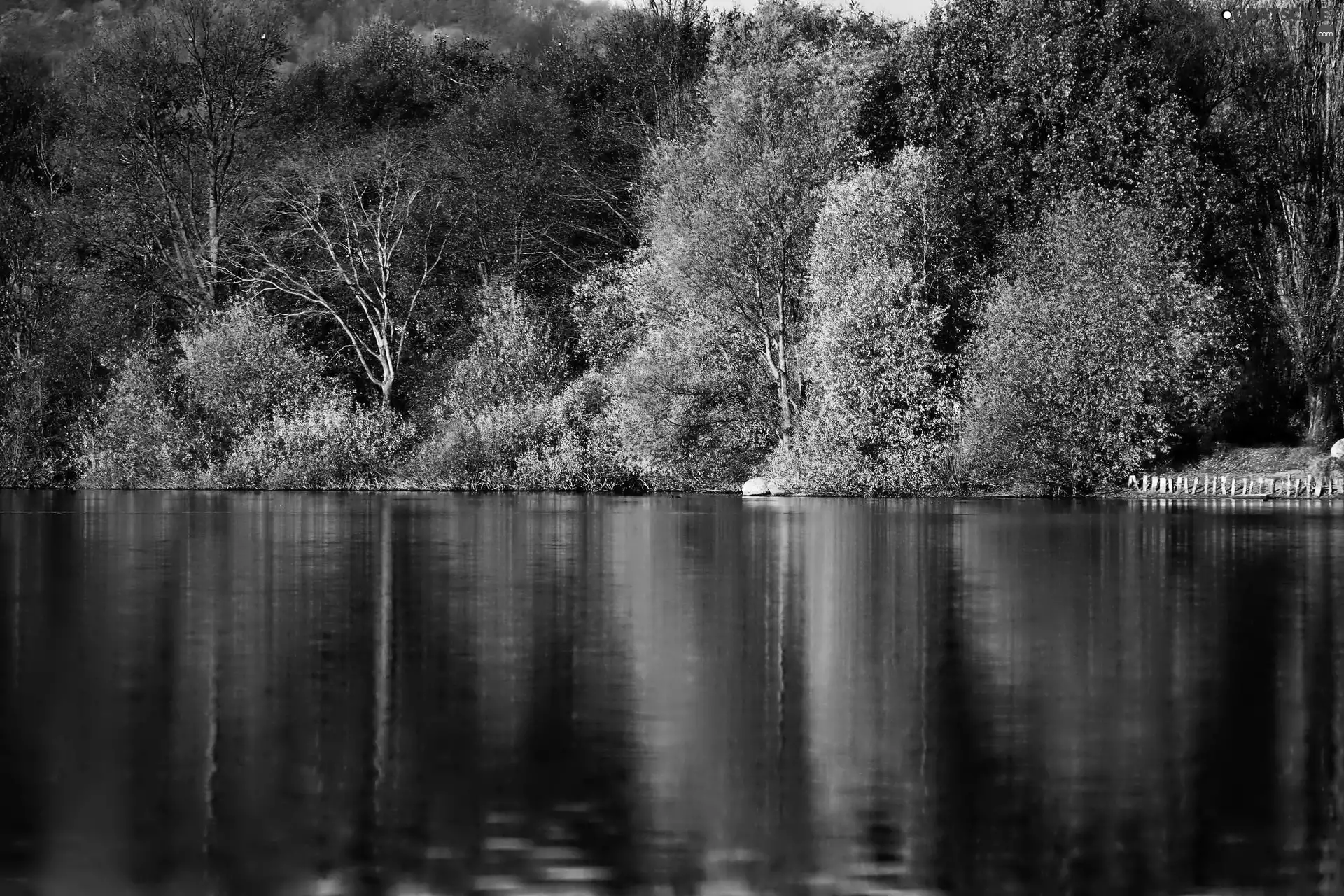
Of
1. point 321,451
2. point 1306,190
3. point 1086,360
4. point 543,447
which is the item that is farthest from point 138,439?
Answer: point 1306,190

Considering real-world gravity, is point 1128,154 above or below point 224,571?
above

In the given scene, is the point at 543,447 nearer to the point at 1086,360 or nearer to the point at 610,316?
the point at 610,316

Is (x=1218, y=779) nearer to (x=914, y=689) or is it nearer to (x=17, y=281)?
(x=914, y=689)

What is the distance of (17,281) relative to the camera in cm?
7238

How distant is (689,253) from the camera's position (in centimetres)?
5578

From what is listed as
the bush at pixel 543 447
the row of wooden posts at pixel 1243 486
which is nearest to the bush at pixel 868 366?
the row of wooden posts at pixel 1243 486

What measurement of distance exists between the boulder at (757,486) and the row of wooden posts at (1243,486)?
40.0ft

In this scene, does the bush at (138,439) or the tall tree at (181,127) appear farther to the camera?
the tall tree at (181,127)

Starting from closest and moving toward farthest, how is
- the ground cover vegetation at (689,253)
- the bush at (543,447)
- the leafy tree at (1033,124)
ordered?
the ground cover vegetation at (689,253) < the leafy tree at (1033,124) < the bush at (543,447)

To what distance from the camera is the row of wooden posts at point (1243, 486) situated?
55.2 m

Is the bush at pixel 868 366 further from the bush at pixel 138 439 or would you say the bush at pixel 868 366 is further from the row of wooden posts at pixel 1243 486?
the bush at pixel 138 439

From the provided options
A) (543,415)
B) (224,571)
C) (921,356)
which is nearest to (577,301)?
(543,415)

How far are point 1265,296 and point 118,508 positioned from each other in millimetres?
41934

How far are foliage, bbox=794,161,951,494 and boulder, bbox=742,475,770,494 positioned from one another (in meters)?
2.52
